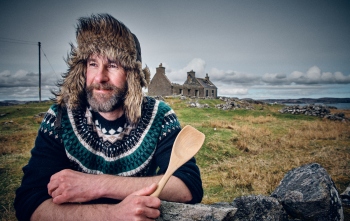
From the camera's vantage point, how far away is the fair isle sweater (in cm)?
151

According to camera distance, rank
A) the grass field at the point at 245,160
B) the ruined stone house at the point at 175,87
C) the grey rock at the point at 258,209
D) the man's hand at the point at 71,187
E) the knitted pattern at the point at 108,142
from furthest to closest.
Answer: the ruined stone house at the point at 175,87
the grass field at the point at 245,160
the grey rock at the point at 258,209
the knitted pattern at the point at 108,142
the man's hand at the point at 71,187

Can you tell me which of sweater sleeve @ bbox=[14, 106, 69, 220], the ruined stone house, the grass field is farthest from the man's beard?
the ruined stone house

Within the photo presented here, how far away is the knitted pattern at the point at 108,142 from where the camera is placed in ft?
5.36

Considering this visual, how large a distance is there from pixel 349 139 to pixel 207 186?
26.8 feet

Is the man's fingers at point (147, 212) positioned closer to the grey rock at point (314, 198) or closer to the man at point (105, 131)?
the man at point (105, 131)

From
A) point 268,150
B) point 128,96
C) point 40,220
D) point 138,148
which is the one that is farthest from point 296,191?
point 268,150

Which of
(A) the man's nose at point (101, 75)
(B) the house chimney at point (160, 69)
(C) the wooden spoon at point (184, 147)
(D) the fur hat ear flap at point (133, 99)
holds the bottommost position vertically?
(C) the wooden spoon at point (184, 147)

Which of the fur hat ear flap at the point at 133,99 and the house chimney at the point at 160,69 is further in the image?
the house chimney at the point at 160,69

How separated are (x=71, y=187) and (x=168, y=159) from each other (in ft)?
2.73

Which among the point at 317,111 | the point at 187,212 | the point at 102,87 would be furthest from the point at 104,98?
the point at 317,111

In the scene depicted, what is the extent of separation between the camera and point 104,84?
1698 millimetres

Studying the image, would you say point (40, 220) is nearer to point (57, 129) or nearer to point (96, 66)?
point (57, 129)

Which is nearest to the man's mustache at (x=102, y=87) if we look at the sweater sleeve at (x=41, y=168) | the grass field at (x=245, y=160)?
the sweater sleeve at (x=41, y=168)

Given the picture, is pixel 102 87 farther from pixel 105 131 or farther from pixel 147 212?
pixel 147 212
